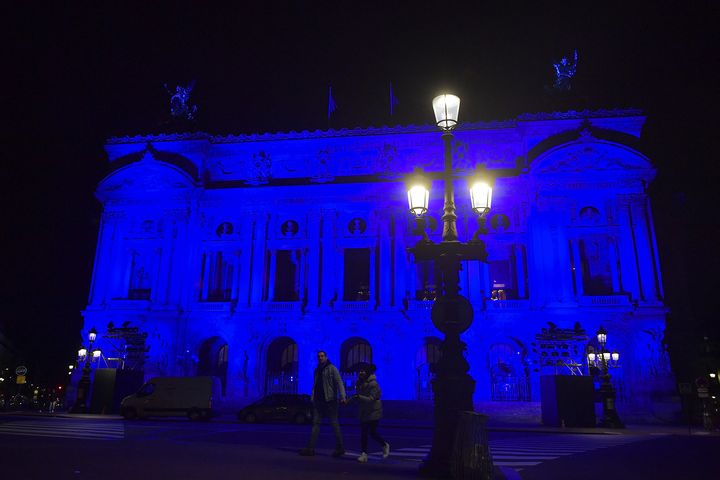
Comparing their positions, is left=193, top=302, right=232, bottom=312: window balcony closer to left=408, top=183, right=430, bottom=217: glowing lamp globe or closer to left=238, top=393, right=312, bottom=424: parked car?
left=238, top=393, right=312, bottom=424: parked car

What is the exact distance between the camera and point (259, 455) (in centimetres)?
1205

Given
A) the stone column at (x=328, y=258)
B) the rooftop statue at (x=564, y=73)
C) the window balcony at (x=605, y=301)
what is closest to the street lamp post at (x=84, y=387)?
the stone column at (x=328, y=258)

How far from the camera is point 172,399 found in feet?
90.0

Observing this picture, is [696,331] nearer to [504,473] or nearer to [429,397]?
[429,397]

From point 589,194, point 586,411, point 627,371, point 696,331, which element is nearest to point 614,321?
point 627,371

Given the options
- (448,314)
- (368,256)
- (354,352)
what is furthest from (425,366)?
(448,314)

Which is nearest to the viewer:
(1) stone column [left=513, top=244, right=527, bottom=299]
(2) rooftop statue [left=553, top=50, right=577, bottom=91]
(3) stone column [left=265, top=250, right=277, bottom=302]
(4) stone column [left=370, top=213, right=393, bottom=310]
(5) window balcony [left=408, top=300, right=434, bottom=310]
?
(5) window balcony [left=408, top=300, right=434, bottom=310]

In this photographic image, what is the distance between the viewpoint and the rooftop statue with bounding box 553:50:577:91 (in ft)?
134

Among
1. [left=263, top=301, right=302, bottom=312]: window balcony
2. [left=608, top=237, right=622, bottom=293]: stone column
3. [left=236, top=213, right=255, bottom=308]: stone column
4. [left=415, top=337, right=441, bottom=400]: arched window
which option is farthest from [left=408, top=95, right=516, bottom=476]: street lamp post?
[left=236, top=213, right=255, bottom=308]: stone column

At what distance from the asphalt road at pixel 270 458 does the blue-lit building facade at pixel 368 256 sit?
1718cm

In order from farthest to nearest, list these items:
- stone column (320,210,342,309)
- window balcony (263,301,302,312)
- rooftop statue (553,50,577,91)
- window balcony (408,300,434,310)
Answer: rooftop statue (553,50,577,91)
stone column (320,210,342,309)
window balcony (263,301,302,312)
window balcony (408,300,434,310)

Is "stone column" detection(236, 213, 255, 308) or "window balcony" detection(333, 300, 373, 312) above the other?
"stone column" detection(236, 213, 255, 308)

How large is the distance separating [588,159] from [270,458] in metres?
32.2

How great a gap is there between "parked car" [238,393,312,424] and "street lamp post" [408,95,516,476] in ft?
60.5
